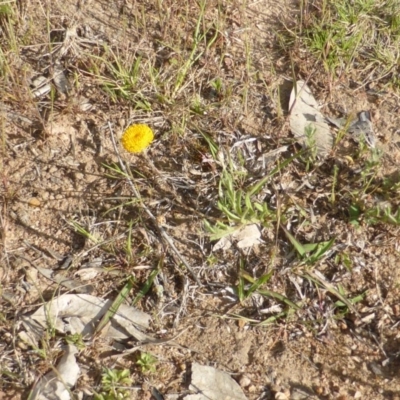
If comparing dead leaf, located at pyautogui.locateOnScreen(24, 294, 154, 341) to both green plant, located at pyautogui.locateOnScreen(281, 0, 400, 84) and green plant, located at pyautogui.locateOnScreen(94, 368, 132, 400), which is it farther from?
green plant, located at pyautogui.locateOnScreen(281, 0, 400, 84)

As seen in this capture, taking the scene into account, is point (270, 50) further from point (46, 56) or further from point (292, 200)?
point (46, 56)

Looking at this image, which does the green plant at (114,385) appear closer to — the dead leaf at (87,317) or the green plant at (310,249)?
the dead leaf at (87,317)

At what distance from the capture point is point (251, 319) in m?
2.48

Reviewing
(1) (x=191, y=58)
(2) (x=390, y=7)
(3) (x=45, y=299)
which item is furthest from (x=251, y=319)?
(2) (x=390, y=7)

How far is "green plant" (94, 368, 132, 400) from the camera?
2.32 m

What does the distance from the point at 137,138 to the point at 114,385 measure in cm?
108

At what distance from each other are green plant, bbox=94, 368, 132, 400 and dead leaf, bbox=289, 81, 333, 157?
1.41 meters

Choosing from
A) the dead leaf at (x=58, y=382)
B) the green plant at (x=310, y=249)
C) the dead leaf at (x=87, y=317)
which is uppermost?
the green plant at (x=310, y=249)

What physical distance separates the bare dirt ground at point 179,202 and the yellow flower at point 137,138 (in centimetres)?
21

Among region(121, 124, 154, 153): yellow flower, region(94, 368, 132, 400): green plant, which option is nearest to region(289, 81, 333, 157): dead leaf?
region(121, 124, 154, 153): yellow flower

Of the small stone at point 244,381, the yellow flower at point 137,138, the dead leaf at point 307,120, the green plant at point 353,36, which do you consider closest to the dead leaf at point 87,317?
the small stone at point 244,381

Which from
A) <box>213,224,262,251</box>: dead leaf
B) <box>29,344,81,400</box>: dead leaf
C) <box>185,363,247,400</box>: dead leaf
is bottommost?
<box>29,344,81,400</box>: dead leaf

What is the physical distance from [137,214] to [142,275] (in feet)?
0.99

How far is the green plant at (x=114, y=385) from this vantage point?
91.4 inches
